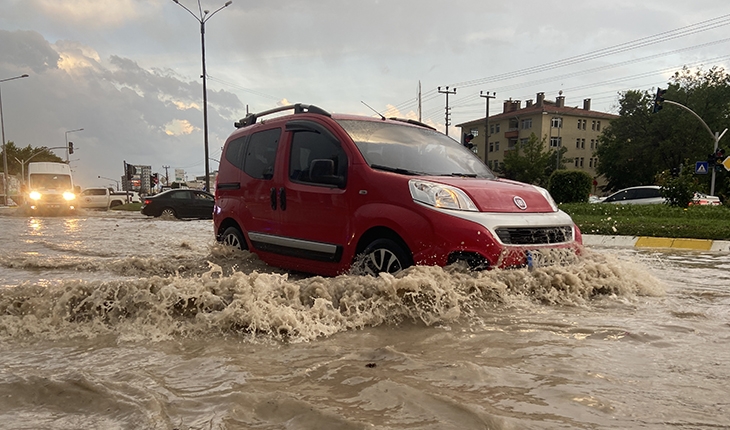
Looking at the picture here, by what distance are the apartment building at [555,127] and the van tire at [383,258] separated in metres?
66.4

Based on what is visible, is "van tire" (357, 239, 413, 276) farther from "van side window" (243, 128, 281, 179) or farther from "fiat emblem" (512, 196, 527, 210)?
"van side window" (243, 128, 281, 179)

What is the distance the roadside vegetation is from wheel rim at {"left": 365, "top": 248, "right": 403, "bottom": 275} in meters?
8.17

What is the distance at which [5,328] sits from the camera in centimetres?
352

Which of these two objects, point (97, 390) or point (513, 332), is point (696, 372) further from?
point (97, 390)

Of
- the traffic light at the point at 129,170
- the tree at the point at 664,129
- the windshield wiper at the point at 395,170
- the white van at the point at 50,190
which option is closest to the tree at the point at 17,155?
the traffic light at the point at 129,170

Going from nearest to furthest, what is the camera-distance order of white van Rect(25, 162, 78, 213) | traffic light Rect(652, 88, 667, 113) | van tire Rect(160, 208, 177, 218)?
van tire Rect(160, 208, 177, 218) → white van Rect(25, 162, 78, 213) → traffic light Rect(652, 88, 667, 113)

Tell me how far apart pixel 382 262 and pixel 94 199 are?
32.0 metres

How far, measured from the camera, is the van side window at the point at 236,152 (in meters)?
6.62

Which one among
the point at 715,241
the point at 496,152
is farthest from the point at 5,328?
the point at 496,152

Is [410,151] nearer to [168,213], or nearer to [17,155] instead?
[168,213]

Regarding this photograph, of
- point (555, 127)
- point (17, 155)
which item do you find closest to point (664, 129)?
point (555, 127)

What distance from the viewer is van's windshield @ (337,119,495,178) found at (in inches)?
193

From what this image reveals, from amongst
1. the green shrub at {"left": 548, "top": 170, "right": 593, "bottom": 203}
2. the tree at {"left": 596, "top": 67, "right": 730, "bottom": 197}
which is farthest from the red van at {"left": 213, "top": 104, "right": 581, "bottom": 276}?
the tree at {"left": 596, "top": 67, "right": 730, "bottom": 197}

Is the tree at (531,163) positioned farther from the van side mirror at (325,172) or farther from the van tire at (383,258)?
the van tire at (383,258)
